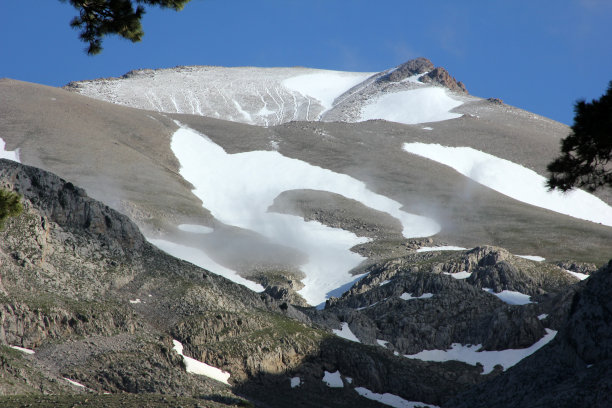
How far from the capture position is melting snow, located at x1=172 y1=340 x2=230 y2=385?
61150mm

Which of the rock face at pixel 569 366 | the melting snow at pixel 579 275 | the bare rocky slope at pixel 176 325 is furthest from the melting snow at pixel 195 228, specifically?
the rock face at pixel 569 366

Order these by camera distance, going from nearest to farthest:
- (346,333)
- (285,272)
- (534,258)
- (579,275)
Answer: (346,333), (579,275), (285,272), (534,258)

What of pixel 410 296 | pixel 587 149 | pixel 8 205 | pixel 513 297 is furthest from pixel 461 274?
pixel 8 205

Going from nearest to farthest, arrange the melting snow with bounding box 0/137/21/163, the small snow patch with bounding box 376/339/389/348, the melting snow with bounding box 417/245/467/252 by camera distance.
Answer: the small snow patch with bounding box 376/339/389/348 → the melting snow with bounding box 417/245/467/252 → the melting snow with bounding box 0/137/21/163

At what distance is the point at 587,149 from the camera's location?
947 inches

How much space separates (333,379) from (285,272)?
47.2 meters

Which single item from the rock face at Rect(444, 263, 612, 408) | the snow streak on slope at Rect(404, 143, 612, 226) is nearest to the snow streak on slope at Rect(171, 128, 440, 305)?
the snow streak on slope at Rect(404, 143, 612, 226)

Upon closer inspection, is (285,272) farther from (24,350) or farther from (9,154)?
(9,154)

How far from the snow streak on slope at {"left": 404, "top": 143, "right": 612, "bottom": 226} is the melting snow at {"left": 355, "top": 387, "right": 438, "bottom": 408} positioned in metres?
92.9

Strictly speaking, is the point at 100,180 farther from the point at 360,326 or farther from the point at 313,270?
the point at 360,326

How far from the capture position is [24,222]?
63.2 meters

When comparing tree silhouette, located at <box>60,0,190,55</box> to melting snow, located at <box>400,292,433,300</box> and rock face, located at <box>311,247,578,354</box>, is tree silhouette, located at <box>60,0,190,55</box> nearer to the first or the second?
rock face, located at <box>311,247,578,354</box>

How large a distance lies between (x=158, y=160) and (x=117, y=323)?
112995 mm

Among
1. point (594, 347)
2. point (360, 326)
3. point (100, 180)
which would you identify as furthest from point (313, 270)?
point (594, 347)
